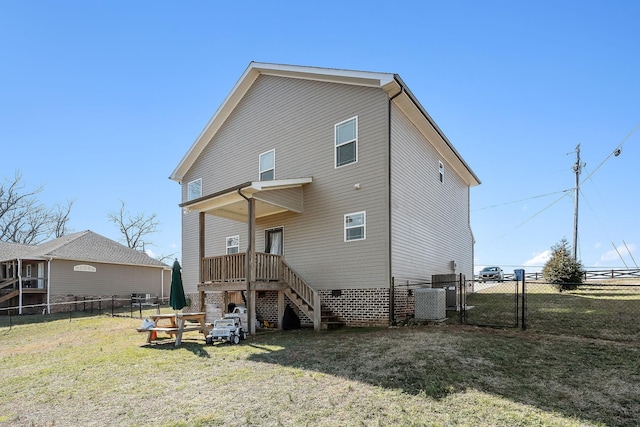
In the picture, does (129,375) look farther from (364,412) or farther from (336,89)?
(336,89)

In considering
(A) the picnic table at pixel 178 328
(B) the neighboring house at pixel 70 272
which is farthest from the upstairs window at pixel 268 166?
(B) the neighboring house at pixel 70 272

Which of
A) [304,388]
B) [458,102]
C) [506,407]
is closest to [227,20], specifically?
[458,102]

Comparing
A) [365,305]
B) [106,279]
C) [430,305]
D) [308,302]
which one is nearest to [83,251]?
[106,279]

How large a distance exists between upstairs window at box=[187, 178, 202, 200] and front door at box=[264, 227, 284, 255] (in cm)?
525

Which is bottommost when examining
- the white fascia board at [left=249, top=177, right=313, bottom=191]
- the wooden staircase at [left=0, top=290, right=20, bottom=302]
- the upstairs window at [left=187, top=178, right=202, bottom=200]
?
the wooden staircase at [left=0, top=290, right=20, bottom=302]

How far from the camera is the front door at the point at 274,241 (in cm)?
1498

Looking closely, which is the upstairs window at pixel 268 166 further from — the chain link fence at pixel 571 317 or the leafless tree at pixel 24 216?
the leafless tree at pixel 24 216

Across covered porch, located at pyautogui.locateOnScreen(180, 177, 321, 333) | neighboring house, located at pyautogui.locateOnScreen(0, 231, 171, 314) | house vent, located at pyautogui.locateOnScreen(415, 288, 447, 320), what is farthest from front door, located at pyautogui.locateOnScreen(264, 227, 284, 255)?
neighboring house, located at pyautogui.locateOnScreen(0, 231, 171, 314)

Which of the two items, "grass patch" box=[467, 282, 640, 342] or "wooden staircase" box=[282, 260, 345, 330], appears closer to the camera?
"grass patch" box=[467, 282, 640, 342]

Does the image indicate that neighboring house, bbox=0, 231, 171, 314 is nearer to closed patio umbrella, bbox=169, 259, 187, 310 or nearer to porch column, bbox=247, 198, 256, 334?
closed patio umbrella, bbox=169, 259, 187, 310

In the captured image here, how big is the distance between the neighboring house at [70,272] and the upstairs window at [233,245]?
13.6 meters

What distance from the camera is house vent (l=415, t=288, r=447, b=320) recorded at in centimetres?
1162

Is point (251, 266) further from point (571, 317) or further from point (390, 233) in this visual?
point (571, 317)

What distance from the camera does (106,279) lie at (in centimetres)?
2734
